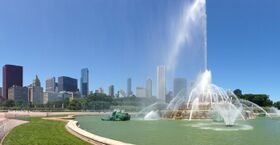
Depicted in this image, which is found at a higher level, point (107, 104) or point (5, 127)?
point (5, 127)

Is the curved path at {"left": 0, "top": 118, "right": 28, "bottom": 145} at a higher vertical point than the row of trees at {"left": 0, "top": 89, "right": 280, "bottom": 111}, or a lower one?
higher

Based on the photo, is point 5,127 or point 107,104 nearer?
point 5,127

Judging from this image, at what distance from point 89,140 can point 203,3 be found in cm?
3750

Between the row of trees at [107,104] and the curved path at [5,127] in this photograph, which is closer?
the curved path at [5,127]

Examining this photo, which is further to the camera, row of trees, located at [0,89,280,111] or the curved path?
row of trees, located at [0,89,280,111]

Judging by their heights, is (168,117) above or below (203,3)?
below

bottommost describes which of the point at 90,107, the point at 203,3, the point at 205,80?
the point at 90,107

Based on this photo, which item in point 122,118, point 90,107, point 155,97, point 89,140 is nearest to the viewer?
point 89,140

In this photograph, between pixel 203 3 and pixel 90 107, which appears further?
pixel 90 107

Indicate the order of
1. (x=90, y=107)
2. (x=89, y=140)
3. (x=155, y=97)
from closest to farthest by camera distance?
(x=89, y=140), (x=155, y=97), (x=90, y=107)

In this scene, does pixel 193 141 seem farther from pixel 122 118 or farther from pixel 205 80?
pixel 205 80

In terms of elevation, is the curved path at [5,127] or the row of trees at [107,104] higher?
the curved path at [5,127]

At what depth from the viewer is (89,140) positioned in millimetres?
20688

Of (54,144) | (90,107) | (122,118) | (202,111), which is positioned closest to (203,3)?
(202,111)
